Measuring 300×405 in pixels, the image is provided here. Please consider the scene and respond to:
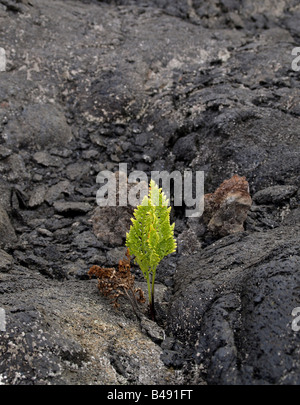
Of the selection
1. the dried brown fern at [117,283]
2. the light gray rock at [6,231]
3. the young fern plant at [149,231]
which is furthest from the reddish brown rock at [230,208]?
the light gray rock at [6,231]

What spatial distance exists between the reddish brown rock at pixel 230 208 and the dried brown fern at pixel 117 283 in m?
1.42

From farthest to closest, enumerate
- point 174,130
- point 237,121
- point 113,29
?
point 113,29
point 174,130
point 237,121

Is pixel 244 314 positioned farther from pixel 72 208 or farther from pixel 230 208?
pixel 72 208

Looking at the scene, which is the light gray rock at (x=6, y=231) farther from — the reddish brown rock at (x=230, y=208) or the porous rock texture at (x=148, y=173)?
the reddish brown rock at (x=230, y=208)

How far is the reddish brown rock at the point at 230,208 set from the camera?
17.5 ft

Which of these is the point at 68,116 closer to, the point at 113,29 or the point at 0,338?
the point at 113,29

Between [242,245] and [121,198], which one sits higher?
[121,198]

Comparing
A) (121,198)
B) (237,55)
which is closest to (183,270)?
(121,198)

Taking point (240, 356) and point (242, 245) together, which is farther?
point (242, 245)

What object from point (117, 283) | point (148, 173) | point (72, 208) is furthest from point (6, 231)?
point (148, 173)

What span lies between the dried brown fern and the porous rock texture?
0.36 feet

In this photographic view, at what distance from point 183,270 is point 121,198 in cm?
139

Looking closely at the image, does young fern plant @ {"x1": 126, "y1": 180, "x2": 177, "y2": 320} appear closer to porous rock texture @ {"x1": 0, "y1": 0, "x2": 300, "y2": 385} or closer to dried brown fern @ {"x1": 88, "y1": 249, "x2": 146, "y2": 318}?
dried brown fern @ {"x1": 88, "y1": 249, "x2": 146, "y2": 318}
